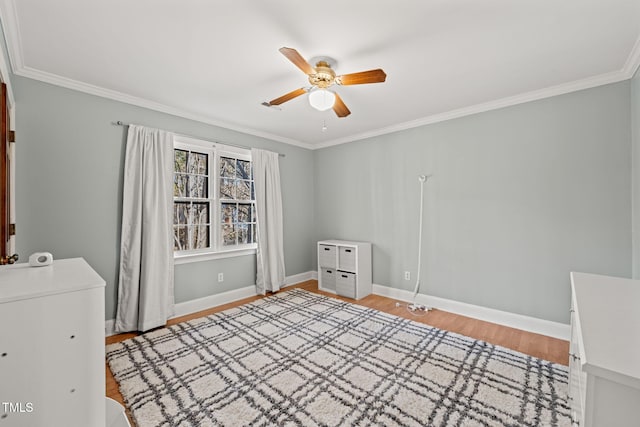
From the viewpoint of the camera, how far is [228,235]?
3.92m

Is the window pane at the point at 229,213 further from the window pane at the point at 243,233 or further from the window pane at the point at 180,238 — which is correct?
the window pane at the point at 180,238

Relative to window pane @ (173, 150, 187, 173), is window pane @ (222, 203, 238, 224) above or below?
below

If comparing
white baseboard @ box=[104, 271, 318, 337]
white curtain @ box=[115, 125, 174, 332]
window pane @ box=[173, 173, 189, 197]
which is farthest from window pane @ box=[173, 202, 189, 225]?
white baseboard @ box=[104, 271, 318, 337]

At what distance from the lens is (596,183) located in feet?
8.23

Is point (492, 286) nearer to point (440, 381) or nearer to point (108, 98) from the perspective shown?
point (440, 381)

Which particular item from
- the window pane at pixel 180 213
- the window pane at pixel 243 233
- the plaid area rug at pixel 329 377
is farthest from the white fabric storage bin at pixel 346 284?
the window pane at pixel 180 213

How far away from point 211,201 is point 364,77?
2655mm

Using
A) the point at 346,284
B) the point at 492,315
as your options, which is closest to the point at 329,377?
the point at 346,284

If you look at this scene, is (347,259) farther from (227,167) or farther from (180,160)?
(180,160)

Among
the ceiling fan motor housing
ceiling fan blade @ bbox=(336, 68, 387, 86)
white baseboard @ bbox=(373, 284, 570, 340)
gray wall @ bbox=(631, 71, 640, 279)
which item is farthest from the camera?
white baseboard @ bbox=(373, 284, 570, 340)

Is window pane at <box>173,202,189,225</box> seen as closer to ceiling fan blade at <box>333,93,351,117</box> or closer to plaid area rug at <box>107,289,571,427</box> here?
plaid area rug at <box>107,289,571,427</box>

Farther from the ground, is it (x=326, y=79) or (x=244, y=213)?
(x=326, y=79)

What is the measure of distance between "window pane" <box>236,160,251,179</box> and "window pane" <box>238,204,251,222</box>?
452 mm

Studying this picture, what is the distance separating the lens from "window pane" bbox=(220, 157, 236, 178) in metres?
3.87
